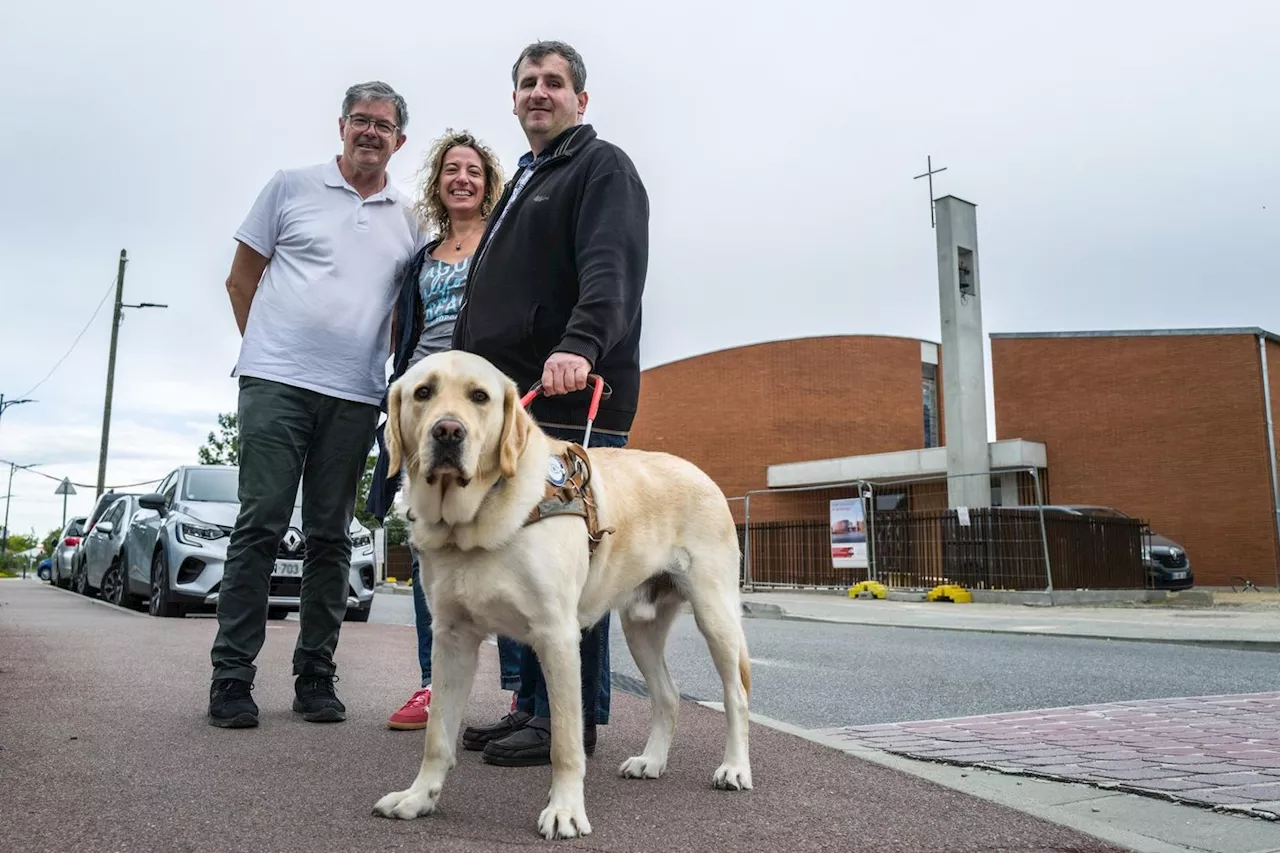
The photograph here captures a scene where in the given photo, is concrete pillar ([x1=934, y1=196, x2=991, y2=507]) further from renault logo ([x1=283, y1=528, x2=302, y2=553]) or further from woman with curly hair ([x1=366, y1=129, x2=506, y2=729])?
woman with curly hair ([x1=366, y1=129, x2=506, y2=729])

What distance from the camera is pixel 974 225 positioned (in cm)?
2312

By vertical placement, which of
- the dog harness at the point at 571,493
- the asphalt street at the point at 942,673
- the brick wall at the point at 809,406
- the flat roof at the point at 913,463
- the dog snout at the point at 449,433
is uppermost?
the brick wall at the point at 809,406

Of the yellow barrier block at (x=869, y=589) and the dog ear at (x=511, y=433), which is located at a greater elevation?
the dog ear at (x=511, y=433)

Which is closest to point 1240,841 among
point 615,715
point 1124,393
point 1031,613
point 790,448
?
point 615,715

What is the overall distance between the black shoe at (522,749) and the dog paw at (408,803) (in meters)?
0.65

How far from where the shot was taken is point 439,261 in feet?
14.7

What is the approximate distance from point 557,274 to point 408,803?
194 cm

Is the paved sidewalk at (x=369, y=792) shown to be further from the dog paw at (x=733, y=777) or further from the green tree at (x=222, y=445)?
the green tree at (x=222, y=445)

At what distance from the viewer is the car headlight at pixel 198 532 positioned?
10.4 metres

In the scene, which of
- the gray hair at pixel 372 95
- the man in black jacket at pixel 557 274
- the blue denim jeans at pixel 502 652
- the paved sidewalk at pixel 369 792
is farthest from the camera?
the gray hair at pixel 372 95

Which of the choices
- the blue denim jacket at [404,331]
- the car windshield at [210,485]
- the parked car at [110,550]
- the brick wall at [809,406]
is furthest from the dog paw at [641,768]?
the brick wall at [809,406]

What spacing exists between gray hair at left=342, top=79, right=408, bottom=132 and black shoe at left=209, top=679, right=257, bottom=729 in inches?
99.2

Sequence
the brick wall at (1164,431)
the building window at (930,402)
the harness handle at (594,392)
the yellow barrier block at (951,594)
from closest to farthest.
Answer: the harness handle at (594,392) < the yellow barrier block at (951,594) < the brick wall at (1164,431) < the building window at (930,402)

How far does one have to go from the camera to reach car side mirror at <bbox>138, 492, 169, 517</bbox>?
418 inches
